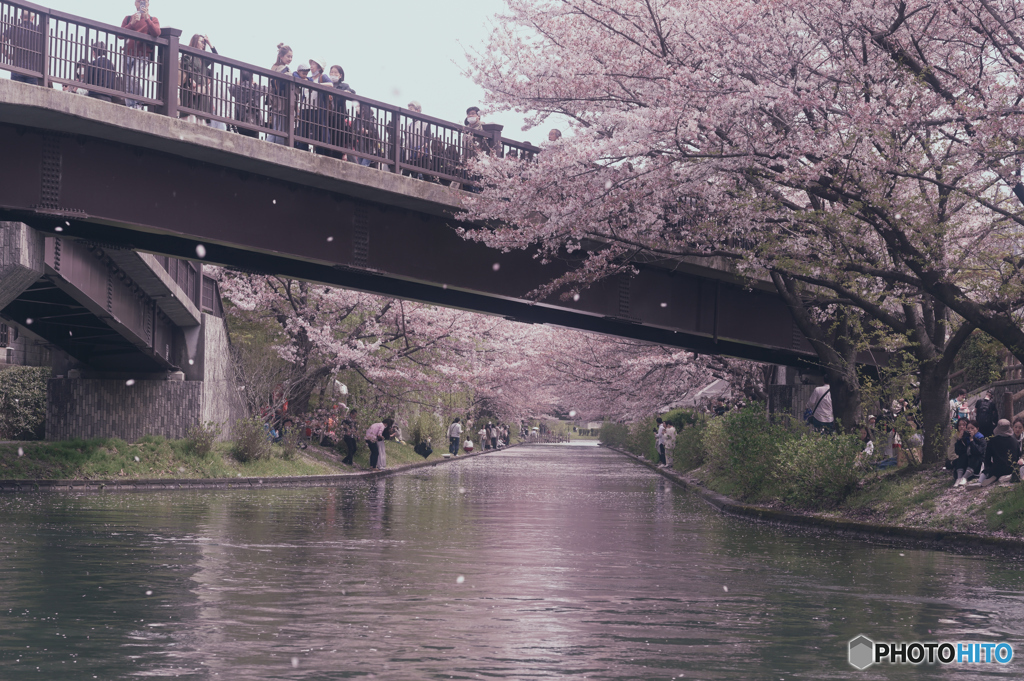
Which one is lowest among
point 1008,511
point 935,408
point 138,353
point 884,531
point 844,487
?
point 884,531

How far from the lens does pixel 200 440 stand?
30672 mm

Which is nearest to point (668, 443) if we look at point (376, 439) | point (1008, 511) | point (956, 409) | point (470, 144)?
point (376, 439)

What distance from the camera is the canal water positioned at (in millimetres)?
7656

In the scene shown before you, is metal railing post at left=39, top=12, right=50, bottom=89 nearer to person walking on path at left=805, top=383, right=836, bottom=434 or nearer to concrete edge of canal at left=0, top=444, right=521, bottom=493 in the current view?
concrete edge of canal at left=0, top=444, right=521, bottom=493

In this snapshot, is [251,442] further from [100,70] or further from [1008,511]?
[1008,511]

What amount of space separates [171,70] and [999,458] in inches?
589

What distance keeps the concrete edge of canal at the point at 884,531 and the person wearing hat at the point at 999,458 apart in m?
1.77

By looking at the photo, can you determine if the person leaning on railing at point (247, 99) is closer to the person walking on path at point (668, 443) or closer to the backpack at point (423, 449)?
the person walking on path at point (668, 443)

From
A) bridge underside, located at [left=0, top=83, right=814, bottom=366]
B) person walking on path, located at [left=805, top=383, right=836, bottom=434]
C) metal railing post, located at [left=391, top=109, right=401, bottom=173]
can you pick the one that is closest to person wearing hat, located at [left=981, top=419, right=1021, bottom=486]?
person walking on path, located at [left=805, top=383, right=836, bottom=434]

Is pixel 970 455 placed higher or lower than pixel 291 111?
lower

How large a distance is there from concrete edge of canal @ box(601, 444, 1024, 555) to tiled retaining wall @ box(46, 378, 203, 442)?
609 inches

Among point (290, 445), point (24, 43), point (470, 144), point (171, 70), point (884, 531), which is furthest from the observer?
point (290, 445)

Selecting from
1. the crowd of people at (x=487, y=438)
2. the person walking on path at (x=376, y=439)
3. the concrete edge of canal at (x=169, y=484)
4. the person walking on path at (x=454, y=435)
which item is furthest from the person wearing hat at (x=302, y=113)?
the crowd of people at (x=487, y=438)

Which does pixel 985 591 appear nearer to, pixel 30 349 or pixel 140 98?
pixel 140 98
